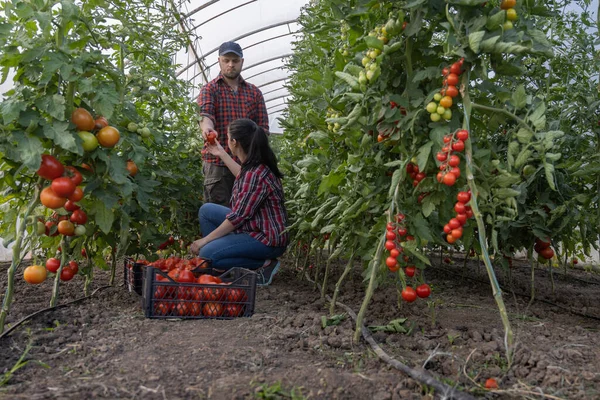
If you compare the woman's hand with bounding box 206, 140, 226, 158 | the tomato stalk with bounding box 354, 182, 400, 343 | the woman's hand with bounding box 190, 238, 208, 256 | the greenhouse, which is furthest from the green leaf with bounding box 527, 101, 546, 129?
the woman's hand with bounding box 206, 140, 226, 158

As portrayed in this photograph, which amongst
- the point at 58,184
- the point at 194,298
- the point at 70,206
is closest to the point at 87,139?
the point at 58,184

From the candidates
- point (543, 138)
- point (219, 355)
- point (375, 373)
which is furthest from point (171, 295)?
point (543, 138)

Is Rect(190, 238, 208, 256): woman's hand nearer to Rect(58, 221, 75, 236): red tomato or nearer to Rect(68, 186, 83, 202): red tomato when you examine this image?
Rect(58, 221, 75, 236): red tomato

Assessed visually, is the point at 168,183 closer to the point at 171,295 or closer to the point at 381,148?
the point at 171,295

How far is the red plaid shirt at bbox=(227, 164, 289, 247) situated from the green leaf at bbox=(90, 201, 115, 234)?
1136mm

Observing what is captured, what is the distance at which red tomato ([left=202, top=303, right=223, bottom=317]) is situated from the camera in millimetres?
2363

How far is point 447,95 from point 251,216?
6.10 ft

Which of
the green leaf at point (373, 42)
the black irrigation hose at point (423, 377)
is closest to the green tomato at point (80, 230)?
the black irrigation hose at point (423, 377)

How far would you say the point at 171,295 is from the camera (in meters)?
2.31

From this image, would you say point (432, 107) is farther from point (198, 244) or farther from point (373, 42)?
point (198, 244)

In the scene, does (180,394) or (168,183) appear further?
(168,183)

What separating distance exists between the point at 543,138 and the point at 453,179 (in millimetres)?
455

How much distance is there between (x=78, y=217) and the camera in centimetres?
212

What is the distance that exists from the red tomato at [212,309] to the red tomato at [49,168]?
0.92 metres
